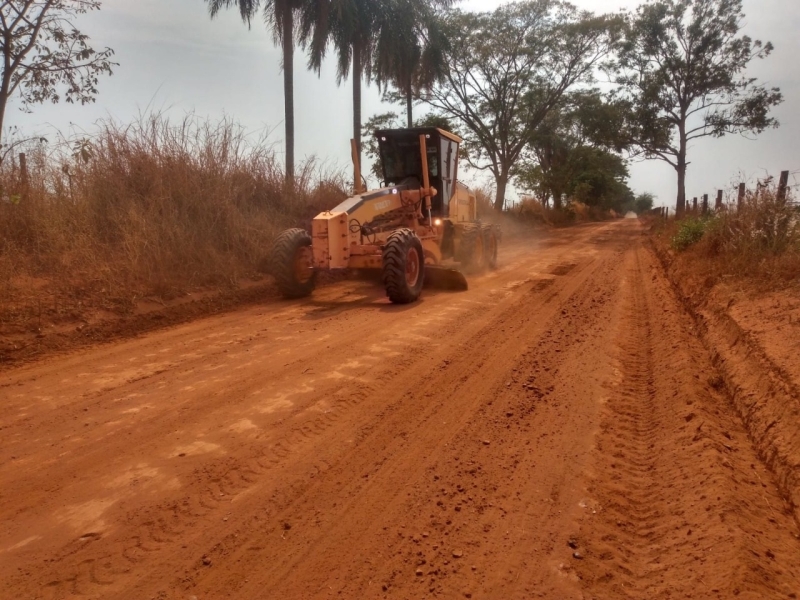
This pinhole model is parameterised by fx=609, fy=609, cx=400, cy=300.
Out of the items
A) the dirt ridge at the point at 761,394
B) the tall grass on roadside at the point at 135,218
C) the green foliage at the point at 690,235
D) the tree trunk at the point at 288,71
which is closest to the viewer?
the dirt ridge at the point at 761,394

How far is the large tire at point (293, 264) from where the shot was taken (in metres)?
9.55

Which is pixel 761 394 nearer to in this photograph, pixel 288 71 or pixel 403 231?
pixel 403 231

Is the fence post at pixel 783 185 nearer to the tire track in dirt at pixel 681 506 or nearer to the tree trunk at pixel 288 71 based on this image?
the tire track in dirt at pixel 681 506

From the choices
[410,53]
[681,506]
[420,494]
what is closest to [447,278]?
[420,494]

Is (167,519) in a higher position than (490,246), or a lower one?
lower

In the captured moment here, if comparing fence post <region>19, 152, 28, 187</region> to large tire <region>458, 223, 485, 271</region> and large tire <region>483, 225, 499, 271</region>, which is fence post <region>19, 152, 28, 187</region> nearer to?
large tire <region>458, 223, 485, 271</region>

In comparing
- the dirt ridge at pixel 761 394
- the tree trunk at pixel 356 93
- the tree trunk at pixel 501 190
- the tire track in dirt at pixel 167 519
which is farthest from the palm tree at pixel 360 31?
the tire track in dirt at pixel 167 519

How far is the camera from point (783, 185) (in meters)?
10.2

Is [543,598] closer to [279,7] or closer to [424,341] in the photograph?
[424,341]

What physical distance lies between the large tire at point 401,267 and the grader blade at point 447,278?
1.14 meters

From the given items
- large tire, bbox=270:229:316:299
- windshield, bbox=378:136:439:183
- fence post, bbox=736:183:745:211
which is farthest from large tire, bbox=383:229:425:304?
fence post, bbox=736:183:745:211

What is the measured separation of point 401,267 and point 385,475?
17.7 ft

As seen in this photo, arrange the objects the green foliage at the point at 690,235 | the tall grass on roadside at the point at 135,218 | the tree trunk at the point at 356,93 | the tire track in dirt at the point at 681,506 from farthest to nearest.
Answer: the tree trunk at the point at 356,93 → the green foliage at the point at 690,235 → the tall grass on roadside at the point at 135,218 → the tire track in dirt at the point at 681,506

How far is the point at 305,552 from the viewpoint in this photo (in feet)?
10.1
